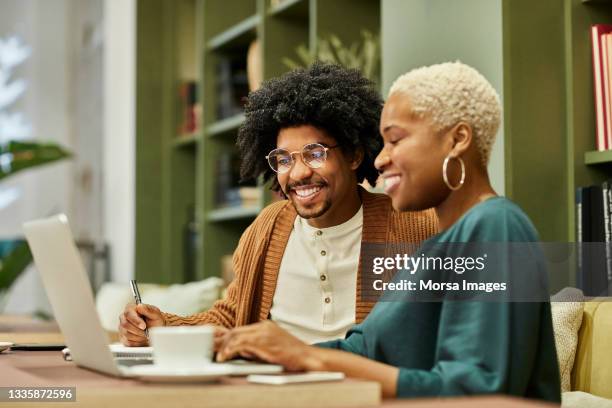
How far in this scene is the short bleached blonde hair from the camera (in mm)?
1362

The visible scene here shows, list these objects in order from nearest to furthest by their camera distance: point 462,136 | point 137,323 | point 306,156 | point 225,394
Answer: point 225,394, point 462,136, point 137,323, point 306,156

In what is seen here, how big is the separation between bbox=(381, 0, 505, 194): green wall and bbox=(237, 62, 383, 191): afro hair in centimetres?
42

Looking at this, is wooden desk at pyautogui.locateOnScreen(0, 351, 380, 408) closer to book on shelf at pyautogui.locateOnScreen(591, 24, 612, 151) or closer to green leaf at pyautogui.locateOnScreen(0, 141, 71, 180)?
book on shelf at pyautogui.locateOnScreen(591, 24, 612, 151)

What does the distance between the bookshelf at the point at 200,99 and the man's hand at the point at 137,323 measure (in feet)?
5.77

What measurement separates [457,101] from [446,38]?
1331 millimetres

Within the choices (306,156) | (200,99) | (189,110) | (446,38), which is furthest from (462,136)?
(189,110)

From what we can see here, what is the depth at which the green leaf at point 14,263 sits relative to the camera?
16.9 ft

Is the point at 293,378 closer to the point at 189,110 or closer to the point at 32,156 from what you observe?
the point at 189,110

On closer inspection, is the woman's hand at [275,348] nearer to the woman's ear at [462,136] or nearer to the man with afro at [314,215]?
the woman's ear at [462,136]

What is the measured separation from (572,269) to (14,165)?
368cm

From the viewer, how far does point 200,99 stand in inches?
185

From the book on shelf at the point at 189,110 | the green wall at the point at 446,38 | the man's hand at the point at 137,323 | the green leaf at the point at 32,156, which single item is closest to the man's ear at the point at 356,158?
the green wall at the point at 446,38

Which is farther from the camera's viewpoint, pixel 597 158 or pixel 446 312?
pixel 597 158

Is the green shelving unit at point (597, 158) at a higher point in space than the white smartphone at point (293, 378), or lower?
higher
